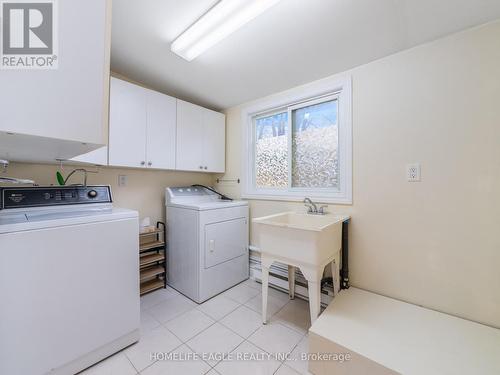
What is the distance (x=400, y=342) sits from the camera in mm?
1133

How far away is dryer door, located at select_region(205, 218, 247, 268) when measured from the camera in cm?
199

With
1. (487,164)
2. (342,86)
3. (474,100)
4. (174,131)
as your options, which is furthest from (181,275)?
(474,100)

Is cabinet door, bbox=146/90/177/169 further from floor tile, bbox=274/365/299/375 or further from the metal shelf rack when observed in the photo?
floor tile, bbox=274/365/299/375

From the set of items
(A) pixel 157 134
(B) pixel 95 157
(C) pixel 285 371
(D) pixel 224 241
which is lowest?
(C) pixel 285 371

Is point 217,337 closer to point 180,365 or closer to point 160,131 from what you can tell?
point 180,365

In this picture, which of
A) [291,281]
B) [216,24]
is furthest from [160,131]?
[291,281]

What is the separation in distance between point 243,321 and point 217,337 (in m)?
0.26

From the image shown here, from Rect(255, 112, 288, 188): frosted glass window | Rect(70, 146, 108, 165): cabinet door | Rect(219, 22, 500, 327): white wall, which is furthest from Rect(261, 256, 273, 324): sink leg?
Rect(70, 146, 108, 165): cabinet door

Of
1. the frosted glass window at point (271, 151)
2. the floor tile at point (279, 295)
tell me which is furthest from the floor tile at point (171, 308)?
the frosted glass window at point (271, 151)

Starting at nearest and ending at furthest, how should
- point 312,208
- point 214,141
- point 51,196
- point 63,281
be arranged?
point 63,281
point 51,196
point 312,208
point 214,141

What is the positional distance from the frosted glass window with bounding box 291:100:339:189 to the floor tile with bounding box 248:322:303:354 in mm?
1317

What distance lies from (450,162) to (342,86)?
3.35ft

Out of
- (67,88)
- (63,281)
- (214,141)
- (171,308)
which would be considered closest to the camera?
(67,88)

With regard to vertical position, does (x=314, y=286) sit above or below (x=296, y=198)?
below
